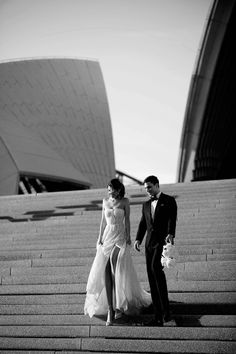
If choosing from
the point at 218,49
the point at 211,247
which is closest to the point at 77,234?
the point at 211,247

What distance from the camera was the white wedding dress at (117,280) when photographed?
3723 mm

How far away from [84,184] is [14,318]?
1752 centimetres

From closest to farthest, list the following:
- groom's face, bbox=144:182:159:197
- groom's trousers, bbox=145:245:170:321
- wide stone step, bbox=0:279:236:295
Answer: groom's trousers, bbox=145:245:170:321 < groom's face, bbox=144:182:159:197 < wide stone step, bbox=0:279:236:295

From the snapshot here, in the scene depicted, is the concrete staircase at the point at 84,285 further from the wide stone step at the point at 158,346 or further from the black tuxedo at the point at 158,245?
the black tuxedo at the point at 158,245

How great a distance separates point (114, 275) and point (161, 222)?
1.88 feet

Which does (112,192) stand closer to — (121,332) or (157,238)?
(157,238)

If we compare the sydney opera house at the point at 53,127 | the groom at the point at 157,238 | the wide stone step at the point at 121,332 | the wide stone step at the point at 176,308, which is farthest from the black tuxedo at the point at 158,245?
the sydney opera house at the point at 53,127

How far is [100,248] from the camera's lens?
12.7ft

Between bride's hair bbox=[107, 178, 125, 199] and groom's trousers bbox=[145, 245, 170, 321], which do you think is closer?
groom's trousers bbox=[145, 245, 170, 321]

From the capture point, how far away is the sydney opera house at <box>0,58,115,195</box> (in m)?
19.6

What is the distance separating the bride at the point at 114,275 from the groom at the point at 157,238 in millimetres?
265

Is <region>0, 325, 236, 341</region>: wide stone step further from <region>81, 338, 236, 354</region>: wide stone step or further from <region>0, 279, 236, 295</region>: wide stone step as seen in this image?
<region>0, 279, 236, 295</region>: wide stone step

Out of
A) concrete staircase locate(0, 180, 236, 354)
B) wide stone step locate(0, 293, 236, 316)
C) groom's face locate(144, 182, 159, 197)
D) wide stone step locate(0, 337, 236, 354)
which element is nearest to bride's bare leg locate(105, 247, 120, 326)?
concrete staircase locate(0, 180, 236, 354)

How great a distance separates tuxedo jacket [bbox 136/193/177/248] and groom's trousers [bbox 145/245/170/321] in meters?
0.06
